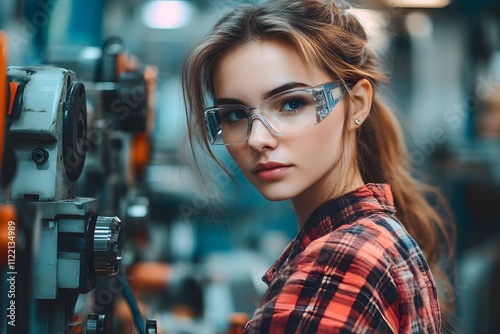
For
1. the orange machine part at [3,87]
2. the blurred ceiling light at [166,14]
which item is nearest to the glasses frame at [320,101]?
the orange machine part at [3,87]

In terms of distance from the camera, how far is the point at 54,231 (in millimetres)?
1031

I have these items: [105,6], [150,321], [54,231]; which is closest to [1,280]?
[54,231]

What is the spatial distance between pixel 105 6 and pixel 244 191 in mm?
935

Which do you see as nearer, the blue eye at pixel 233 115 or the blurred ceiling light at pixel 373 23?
the blue eye at pixel 233 115

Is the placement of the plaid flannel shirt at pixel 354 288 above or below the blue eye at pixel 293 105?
below

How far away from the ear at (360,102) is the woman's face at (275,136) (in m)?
0.05

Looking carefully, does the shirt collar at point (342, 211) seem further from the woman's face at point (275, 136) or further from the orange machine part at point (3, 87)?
the orange machine part at point (3, 87)

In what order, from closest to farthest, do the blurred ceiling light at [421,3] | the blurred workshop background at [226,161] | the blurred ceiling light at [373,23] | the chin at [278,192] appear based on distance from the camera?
the chin at [278,192]
the blurred ceiling light at [373,23]
the blurred workshop background at [226,161]
the blurred ceiling light at [421,3]

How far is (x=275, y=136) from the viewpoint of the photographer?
106 centimetres

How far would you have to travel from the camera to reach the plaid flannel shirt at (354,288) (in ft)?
2.86

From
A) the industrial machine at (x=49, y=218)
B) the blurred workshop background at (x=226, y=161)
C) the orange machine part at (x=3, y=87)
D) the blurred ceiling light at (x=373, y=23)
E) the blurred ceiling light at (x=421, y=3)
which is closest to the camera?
the orange machine part at (x=3, y=87)

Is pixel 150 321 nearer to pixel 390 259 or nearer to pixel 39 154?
pixel 39 154

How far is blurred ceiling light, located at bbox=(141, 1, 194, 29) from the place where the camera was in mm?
2155

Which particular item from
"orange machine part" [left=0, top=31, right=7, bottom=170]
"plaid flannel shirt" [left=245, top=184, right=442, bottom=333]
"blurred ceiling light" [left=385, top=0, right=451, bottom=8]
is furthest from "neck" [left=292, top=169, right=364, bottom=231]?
"blurred ceiling light" [left=385, top=0, right=451, bottom=8]
